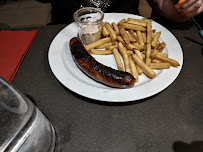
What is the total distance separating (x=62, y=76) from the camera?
45.8 inches

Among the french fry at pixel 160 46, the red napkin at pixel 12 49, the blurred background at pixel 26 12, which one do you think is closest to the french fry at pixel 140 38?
the french fry at pixel 160 46

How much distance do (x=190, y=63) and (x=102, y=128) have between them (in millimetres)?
836

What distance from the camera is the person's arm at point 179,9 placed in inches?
57.7

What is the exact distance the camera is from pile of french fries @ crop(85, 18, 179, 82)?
120 centimetres

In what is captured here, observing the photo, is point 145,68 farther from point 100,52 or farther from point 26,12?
point 26,12

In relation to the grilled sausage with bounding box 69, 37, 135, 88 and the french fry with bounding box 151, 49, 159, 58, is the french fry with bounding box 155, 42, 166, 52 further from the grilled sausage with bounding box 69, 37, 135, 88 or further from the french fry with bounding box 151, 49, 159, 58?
the grilled sausage with bounding box 69, 37, 135, 88

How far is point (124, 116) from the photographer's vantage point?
104cm

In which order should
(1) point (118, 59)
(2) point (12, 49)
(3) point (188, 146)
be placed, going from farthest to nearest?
1. (2) point (12, 49)
2. (1) point (118, 59)
3. (3) point (188, 146)

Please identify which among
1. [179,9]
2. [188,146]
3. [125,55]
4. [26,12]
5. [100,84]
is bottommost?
[26,12]

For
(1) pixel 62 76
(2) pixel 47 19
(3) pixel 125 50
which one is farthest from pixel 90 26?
(2) pixel 47 19

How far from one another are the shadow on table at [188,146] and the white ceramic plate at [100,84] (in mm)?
296

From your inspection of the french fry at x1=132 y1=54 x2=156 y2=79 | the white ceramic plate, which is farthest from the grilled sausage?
the french fry at x1=132 y1=54 x2=156 y2=79

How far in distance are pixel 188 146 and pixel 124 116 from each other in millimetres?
358

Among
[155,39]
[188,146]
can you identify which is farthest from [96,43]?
[188,146]
